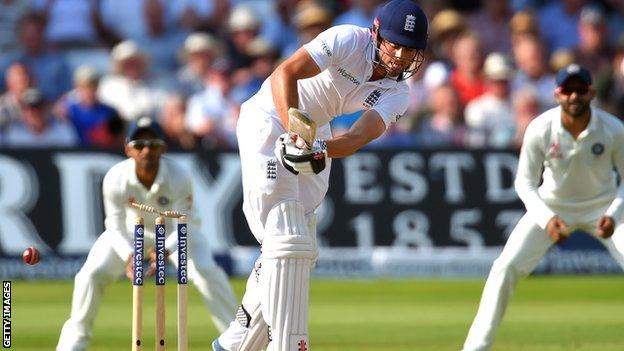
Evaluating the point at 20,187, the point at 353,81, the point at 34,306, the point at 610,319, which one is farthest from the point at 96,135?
the point at 353,81

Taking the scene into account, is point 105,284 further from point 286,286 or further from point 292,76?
point 292,76

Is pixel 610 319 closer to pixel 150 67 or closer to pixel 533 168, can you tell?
pixel 533 168

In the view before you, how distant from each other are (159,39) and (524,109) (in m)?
3.67

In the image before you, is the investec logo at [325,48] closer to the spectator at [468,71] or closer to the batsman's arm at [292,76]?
the batsman's arm at [292,76]

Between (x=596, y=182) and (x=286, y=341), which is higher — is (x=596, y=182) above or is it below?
above

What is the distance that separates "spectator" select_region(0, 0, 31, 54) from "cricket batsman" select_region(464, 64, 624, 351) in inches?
300

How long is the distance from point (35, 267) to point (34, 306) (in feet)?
6.46

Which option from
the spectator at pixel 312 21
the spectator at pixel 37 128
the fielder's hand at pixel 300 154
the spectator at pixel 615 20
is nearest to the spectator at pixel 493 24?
the spectator at pixel 615 20

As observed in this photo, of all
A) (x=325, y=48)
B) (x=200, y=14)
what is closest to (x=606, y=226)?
(x=325, y=48)

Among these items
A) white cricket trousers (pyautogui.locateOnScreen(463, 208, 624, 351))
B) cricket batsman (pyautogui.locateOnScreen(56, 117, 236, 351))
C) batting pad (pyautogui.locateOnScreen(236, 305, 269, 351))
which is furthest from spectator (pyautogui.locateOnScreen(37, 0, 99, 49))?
batting pad (pyautogui.locateOnScreen(236, 305, 269, 351))

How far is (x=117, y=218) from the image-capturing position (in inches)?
298

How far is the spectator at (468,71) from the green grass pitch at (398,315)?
1789mm

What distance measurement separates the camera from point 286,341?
5262 mm

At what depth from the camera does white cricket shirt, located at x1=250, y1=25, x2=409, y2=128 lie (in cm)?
549
